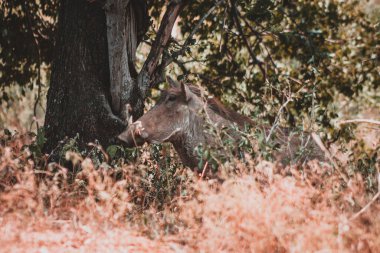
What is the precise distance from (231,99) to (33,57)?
9.98 ft

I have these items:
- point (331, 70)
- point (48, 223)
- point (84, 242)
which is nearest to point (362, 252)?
point (84, 242)

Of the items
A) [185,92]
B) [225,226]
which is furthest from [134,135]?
[225,226]

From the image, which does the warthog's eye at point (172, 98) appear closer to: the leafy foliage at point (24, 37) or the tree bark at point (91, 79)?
the tree bark at point (91, 79)

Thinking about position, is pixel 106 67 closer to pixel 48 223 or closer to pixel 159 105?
pixel 159 105

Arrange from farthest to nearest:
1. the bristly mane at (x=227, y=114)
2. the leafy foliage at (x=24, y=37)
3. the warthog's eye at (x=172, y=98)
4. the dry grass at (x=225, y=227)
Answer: the leafy foliage at (x=24, y=37) < the bristly mane at (x=227, y=114) < the warthog's eye at (x=172, y=98) < the dry grass at (x=225, y=227)

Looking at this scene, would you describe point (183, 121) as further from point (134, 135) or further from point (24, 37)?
point (24, 37)

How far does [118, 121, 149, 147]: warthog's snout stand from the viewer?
563 centimetres

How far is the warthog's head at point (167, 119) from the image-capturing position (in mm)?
5754

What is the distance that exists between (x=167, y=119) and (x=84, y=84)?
1024 mm

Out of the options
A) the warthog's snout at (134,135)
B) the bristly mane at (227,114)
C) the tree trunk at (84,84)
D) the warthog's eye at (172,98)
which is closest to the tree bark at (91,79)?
the tree trunk at (84,84)

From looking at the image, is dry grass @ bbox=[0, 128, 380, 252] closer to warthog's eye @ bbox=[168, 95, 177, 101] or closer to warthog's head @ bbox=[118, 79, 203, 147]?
warthog's head @ bbox=[118, 79, 203, 147]

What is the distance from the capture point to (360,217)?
4148 mm

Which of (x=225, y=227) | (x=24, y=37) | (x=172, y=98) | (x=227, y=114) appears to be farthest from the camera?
(x=24, y=37)

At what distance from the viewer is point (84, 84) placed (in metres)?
6.17
